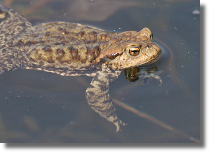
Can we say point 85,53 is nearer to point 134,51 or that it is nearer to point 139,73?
point 134,51

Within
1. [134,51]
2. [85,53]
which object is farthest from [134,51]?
[85,53]

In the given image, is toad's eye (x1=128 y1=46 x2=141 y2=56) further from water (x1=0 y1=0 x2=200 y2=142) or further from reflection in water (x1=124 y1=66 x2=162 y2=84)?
water (x1=0 y1=0 x2=200 y2=142)

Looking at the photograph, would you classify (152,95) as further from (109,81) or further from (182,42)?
(182,42)

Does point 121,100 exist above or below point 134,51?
below

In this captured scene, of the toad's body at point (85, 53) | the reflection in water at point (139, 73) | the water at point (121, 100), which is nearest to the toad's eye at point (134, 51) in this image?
the toad's body at point (85, 53)

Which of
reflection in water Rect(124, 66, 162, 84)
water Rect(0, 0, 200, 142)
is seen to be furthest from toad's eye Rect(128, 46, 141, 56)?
water Rect(0, 0, 200, 142)

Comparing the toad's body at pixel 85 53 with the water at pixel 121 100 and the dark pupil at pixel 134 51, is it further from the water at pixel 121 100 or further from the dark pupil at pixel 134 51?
the water at pixel 121 100
